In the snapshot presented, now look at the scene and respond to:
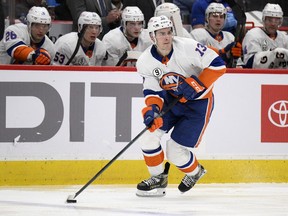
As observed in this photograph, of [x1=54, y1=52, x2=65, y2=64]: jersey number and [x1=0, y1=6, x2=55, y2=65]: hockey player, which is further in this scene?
[x1=54, y1=52, x2=65, y2=64]: jersey number

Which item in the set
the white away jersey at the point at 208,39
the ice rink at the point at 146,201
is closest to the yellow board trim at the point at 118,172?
the ice rink at the point at 146,201

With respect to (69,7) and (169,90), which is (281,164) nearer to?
(169,90)

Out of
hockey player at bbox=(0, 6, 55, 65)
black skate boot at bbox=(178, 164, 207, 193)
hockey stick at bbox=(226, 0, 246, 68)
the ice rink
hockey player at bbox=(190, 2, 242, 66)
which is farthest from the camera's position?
hockey player at bbox=(190, 2, 242, 66)

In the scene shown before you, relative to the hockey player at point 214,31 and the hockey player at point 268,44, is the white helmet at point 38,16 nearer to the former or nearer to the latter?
the hockey player at point 214,31

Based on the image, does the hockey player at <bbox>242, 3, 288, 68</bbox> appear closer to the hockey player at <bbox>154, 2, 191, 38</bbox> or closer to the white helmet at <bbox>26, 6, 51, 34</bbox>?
the hockey player at <bbox>154, 2, 191, 38</bbox>

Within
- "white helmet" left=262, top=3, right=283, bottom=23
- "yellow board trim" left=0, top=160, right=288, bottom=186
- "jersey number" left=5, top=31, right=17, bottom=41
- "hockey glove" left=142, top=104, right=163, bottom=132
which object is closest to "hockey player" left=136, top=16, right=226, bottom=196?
"hockey glove" left=142, top=104, right=163, bottom=132

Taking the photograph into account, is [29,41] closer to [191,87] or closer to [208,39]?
[208,39]

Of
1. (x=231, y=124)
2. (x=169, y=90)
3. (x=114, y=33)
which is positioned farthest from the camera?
(x=114, y=33)

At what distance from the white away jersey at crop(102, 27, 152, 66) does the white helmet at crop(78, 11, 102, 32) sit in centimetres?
20

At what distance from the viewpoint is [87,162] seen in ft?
23.7

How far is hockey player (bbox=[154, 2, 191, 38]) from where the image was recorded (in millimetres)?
7863

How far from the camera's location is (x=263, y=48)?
27.4 feet

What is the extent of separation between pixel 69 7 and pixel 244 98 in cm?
185

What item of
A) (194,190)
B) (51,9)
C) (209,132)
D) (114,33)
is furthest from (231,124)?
(51,9)
